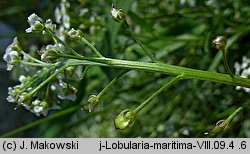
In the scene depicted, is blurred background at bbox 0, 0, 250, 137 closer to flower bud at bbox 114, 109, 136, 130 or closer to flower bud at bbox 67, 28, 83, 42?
flower bud at bbox 67, 28, 83, 42

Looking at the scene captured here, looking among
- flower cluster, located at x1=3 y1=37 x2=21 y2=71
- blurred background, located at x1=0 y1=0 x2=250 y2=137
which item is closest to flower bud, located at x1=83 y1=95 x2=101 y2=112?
flower cluster, located at x1=3 y1=37 x2=21 y2=71

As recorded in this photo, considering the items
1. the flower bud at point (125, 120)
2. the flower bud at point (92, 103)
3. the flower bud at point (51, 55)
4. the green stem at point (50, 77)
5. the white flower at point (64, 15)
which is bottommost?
the flower bud at point (125, 120)

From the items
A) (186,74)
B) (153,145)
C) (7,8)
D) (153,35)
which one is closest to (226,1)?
(153,35)

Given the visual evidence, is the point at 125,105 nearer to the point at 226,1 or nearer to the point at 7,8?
the point at 226,1

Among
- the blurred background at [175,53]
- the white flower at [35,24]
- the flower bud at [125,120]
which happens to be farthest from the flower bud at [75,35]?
the blurred background at [175,53]

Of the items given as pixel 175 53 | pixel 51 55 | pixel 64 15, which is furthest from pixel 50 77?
pixel 175 53

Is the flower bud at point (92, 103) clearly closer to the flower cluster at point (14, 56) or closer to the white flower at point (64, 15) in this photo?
the flower cluster at point (14, 56)

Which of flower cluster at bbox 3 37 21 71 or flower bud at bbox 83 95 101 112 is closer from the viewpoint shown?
flower bud at bbox 83 95 101 112

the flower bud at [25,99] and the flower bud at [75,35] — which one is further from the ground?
the flower bud at [75,35]
